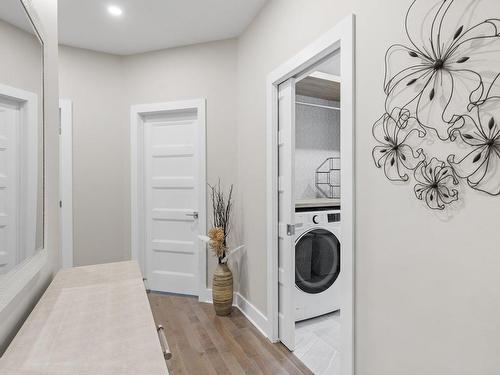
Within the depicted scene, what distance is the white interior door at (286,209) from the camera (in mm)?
2154

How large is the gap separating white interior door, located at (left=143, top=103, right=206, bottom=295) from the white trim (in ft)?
6.85

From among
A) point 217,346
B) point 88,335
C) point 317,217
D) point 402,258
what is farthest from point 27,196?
point 317,217

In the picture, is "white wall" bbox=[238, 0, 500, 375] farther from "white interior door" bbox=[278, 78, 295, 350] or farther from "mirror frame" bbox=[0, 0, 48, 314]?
"mirror frame" bbox=[0, 0, 48, 314]

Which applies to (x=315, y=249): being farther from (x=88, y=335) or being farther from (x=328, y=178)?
(x=88, y=335)

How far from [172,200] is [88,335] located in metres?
2.50

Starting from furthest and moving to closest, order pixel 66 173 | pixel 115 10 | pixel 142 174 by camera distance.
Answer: pixel 142 174 < pixel 66 173 < pixel 115 10

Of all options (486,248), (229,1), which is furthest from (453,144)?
(229,1)

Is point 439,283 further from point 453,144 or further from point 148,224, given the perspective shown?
point 148,224

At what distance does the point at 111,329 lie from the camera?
85 centimetres

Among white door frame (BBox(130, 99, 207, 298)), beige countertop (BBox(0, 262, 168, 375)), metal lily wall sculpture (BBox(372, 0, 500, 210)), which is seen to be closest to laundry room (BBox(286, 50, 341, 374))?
metal lily wall sculpture (BBox(372, 0, 500, 210))

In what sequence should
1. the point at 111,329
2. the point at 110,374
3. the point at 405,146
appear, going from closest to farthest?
1. the point at 110,374
2. the point at 111,329
3. the point at 405,146

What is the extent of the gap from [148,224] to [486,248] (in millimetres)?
3072

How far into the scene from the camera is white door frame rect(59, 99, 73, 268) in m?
3.02

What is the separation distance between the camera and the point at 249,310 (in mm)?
2693
